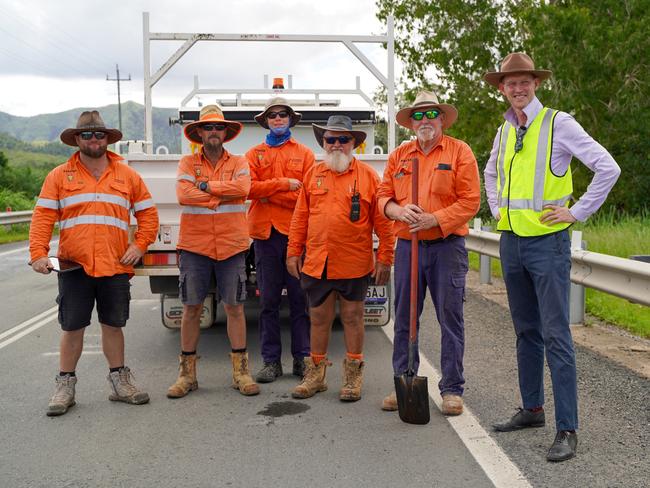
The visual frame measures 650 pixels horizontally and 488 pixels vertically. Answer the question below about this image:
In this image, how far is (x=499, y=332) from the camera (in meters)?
7.61

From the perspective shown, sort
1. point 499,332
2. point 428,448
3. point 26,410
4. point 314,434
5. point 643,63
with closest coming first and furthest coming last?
point 428,448 → point 314,434 → point 26,410 → point 499,332 → point 643,63

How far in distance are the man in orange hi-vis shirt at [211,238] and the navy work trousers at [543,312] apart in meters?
2.01

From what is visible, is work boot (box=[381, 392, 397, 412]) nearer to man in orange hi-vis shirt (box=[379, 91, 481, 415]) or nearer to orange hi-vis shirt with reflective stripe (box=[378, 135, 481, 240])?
man in orange hi-vis shirt (box=[379, 91, 481, 415])

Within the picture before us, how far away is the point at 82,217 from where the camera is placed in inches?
217

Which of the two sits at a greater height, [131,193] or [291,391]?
[131,193]

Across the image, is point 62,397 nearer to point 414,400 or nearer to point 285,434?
point 285,434

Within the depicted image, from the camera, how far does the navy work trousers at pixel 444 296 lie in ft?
17.1

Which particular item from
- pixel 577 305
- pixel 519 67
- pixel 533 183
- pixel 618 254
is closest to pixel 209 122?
pixel 519 67

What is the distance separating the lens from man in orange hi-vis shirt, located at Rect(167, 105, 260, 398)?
19.0ft

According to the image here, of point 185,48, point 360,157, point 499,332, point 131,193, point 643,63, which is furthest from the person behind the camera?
point 643,63

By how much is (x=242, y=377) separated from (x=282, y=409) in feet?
1.88

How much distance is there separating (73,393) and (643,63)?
15.6m

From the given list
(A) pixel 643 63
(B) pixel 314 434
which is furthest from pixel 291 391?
(A) pixel 643 63

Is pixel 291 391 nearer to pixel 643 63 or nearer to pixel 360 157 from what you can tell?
pixel 360 157
